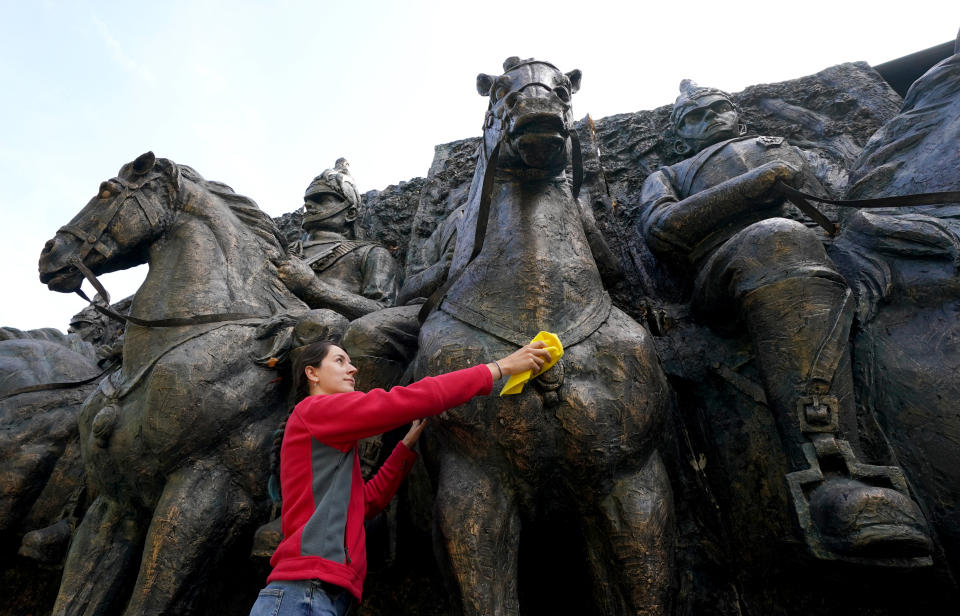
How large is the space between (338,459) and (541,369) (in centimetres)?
82

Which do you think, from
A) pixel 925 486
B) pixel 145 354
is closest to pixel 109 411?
pixel 145 354

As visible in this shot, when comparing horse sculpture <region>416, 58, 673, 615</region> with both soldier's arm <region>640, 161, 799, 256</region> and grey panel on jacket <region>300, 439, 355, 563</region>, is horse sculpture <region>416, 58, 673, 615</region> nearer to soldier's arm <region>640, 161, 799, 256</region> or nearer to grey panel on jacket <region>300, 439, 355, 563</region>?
grey panel on jacket <region>300, 439, 355, 563</region>

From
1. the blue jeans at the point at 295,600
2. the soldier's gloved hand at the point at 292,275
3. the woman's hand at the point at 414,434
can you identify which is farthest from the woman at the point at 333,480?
the soldier's gloved hand at the point at 292,275

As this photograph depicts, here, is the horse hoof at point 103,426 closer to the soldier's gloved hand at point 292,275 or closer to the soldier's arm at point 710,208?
the soldier's gloved hand at point 292,275

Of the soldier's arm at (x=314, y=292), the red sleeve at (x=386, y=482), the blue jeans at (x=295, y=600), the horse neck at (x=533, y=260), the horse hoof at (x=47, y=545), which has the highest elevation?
the soldier's arm at (x=314, y=292)

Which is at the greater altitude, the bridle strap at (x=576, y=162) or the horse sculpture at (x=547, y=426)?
the bridle strap at (x=576, y=162)

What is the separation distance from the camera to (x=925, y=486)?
2.50m

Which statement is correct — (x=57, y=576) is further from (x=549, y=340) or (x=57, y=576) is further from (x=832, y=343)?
(x=832, y=343)

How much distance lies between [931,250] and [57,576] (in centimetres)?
557

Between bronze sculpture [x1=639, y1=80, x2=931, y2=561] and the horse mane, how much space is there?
8.40 ft

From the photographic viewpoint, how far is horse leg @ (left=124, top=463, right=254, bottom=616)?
9.40ft

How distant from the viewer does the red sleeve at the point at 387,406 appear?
6.74ft

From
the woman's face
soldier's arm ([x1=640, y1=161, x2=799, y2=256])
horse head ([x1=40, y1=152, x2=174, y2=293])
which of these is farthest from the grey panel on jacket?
horse head ([x1=40, y1=152, x2=174, y2=293])

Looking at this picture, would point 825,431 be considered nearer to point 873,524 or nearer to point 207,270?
point 873,524
